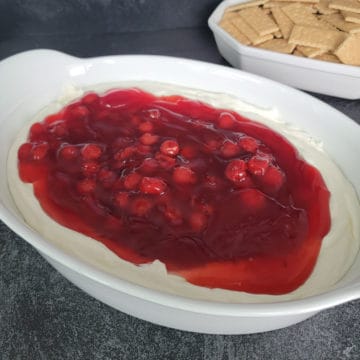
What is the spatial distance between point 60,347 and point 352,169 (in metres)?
0.68

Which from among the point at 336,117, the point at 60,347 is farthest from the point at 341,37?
the point at 60,347

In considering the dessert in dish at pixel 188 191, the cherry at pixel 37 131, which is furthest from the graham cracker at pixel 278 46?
the cherry at pixel 37 131

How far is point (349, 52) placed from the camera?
58.9 inches

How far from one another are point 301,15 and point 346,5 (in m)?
0.14

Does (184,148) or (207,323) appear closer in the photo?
(207,323)

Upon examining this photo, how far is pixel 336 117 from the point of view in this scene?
3.83 ft

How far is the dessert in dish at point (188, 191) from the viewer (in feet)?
2.85

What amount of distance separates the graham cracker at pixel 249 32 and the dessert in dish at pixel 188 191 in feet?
1.43

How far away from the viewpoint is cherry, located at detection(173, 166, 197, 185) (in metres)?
0.99

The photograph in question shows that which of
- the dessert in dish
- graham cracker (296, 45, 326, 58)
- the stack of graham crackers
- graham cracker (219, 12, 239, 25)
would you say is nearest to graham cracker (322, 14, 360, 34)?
the stack of graham crackers

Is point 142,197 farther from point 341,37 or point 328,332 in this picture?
point 341,37

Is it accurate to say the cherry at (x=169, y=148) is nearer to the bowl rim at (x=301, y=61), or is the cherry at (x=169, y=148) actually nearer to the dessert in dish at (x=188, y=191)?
the dessert in dish at (x=188, y=191)

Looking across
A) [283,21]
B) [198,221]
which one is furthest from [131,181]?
[283,21]

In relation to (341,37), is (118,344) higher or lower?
lower
